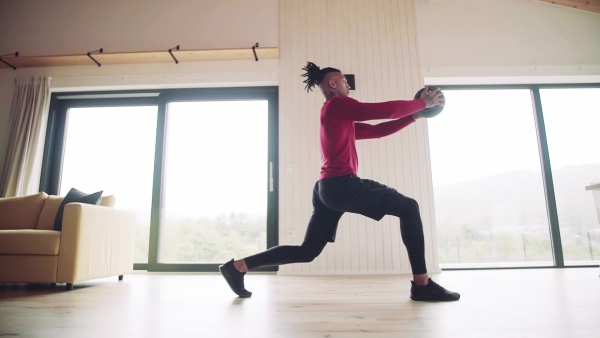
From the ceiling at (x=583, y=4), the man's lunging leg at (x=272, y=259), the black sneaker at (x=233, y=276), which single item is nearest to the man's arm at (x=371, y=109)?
the man's lunging leg at (x=272, y=259)

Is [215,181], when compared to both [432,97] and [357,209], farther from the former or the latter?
[432,97]

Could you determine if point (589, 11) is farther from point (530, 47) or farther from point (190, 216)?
point (190, 216)

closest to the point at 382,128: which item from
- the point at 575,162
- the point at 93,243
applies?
the point at 93,243

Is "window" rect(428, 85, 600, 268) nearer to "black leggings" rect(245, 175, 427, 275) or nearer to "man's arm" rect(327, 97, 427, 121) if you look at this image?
"black leggings" rect(245, 175, 427, 275)

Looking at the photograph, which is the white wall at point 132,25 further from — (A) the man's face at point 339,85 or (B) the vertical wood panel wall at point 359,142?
(A) the man's face at point 339,85

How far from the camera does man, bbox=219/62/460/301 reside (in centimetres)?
163

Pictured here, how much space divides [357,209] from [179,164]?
9.55 feet

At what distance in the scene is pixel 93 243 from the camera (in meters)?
A: 2.64

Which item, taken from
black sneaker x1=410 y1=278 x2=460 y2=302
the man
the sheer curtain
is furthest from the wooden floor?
the sheer curtain

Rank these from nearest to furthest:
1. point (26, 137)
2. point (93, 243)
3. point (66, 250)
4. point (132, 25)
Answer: point (66, 250) < point (93, 243) < point (26, 137) < point (132, 25)

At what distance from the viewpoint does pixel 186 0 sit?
13.7 ft

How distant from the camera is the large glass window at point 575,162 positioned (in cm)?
374

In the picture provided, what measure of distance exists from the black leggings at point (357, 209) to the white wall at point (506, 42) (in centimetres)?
275

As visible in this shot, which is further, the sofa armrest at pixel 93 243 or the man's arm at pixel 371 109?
the sofa armrest at pixel 93 243
